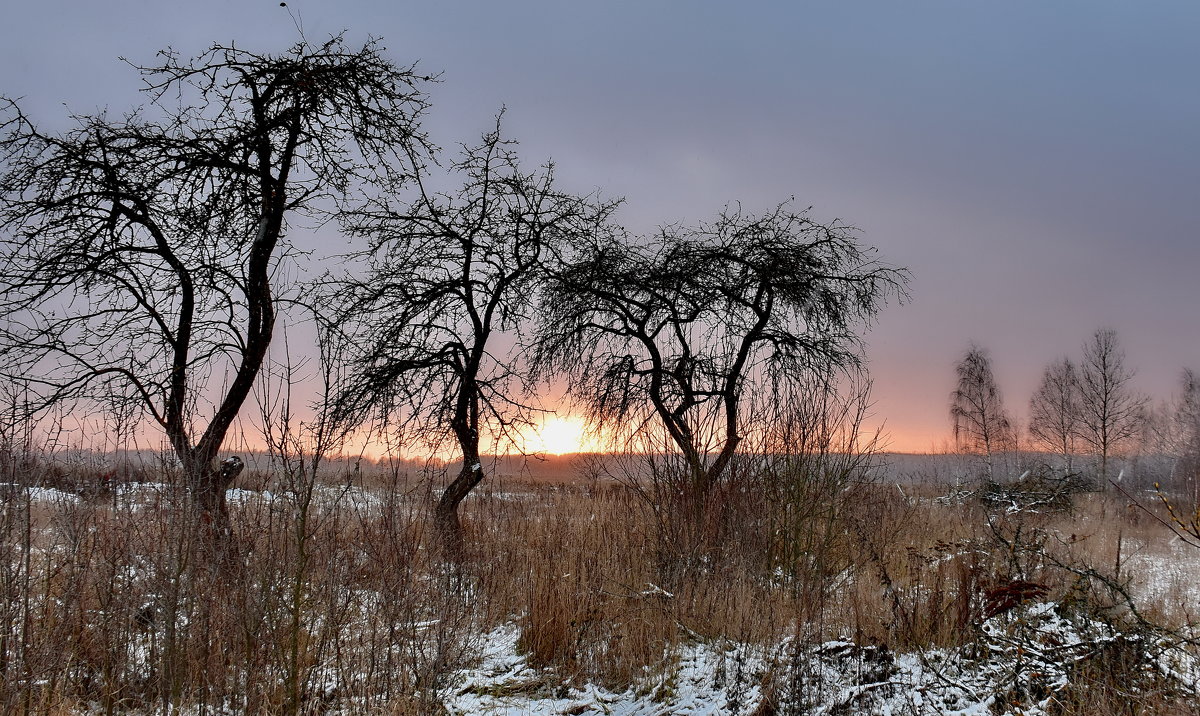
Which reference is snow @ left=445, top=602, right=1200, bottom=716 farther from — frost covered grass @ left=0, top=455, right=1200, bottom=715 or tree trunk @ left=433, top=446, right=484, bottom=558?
tree trunk @ left=433, top=446, right=484, bottom=558

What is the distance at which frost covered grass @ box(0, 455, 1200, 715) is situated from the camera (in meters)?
4.89

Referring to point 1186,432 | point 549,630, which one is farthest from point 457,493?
point 1186,432

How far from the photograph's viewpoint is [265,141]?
744 cm

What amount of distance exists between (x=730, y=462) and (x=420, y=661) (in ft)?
12.9

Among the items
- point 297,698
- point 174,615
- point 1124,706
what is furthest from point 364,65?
point 1124,706

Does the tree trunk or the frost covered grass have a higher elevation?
the tree trunk

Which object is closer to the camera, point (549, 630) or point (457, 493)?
point (549, 630)

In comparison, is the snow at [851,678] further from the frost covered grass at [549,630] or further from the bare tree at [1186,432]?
the bare tree at [1186,432]

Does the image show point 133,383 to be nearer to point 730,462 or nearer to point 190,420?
point 190,420

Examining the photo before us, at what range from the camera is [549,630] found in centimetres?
632

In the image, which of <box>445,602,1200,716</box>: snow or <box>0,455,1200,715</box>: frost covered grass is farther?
<box>445,602,1200,716</box>: snow

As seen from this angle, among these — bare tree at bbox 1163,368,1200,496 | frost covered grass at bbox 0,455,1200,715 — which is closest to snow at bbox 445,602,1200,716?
frost covered grass at bbox 0,455,1200,715

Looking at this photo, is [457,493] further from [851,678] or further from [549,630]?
[851,678]

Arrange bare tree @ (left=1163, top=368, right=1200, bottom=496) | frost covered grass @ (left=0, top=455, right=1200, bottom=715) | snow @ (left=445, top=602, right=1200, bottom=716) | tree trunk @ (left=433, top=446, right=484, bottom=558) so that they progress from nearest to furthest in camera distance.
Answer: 1. frost covered grass @ (left=0, top=455, right=1200, bottom=715)
2. snow @ (left=445, top=602, right=1200, bottom=716)
3. tree trunk @ (left=433, top=446, right=484, bottom=558)
4. bare tree @ (left=1163, top=368, right=1200, bottom=496)
